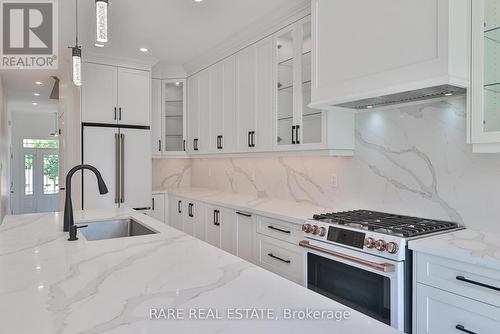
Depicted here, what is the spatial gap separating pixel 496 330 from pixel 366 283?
0.62 metres

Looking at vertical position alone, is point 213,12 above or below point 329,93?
above

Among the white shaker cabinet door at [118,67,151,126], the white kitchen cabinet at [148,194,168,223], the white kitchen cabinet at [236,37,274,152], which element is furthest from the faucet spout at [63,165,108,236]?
the white kitchen cabinet at [148,194,168,223]

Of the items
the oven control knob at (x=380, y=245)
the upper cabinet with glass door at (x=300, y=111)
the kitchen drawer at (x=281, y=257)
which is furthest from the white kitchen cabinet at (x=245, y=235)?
the oven control knob at (x=380, y=245)

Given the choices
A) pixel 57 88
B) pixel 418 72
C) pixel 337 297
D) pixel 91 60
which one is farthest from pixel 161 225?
pixel 57 88

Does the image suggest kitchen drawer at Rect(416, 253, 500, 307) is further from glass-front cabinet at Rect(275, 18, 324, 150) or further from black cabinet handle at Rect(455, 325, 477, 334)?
glass-front cabinet at Rect(275, 18, 324, 150)

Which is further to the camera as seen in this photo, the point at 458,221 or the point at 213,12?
the point at 213,12

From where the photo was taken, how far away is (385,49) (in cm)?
206

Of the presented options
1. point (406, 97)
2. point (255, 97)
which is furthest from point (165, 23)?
point (406, 97)

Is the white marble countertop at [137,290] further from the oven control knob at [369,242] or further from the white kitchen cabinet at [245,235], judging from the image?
the white kitchen cabinet at [245,235]

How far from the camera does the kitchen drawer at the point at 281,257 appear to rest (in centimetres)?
252

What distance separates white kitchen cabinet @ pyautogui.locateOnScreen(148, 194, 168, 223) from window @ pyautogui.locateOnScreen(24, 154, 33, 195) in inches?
245

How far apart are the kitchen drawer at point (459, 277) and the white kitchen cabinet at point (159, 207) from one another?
361 cm

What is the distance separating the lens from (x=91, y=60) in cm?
417

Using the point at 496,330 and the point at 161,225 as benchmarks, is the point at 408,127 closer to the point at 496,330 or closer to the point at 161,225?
the point at 496,330
